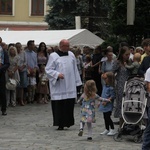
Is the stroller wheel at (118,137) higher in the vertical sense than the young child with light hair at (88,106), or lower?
lower

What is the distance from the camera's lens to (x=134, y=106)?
33.5 feet

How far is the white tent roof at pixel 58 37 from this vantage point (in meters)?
22.1

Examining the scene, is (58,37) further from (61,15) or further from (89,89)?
(61,15)

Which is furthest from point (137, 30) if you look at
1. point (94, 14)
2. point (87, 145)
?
point (94, 14)

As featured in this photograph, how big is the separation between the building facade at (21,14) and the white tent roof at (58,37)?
79.1 ft

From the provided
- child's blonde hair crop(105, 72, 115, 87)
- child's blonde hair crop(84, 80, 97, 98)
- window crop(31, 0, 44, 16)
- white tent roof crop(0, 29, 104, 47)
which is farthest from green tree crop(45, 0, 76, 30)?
child's blonde hair crop(84, 80, 97, 98)

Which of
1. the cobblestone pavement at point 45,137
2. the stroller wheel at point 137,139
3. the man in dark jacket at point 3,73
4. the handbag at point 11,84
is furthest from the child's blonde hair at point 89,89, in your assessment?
the handbag at point 11,84

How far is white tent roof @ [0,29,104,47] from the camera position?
871 inches

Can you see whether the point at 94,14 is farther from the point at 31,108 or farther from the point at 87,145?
the point at 87,145

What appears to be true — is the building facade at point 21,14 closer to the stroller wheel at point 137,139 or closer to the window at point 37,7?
the window at point 37,7

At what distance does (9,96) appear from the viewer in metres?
16.2

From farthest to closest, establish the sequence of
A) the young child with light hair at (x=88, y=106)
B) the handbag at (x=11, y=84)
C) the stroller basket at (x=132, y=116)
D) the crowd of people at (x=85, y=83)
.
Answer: the handbag at (x=11, y=84) → the crowd of people at (x=85, y=83) → the young child with light hair at (x=88, y=106) → the stroller basket at (x=132, y=116)

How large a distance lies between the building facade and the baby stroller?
39.6 meters

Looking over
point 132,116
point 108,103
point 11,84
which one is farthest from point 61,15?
point 132,116
